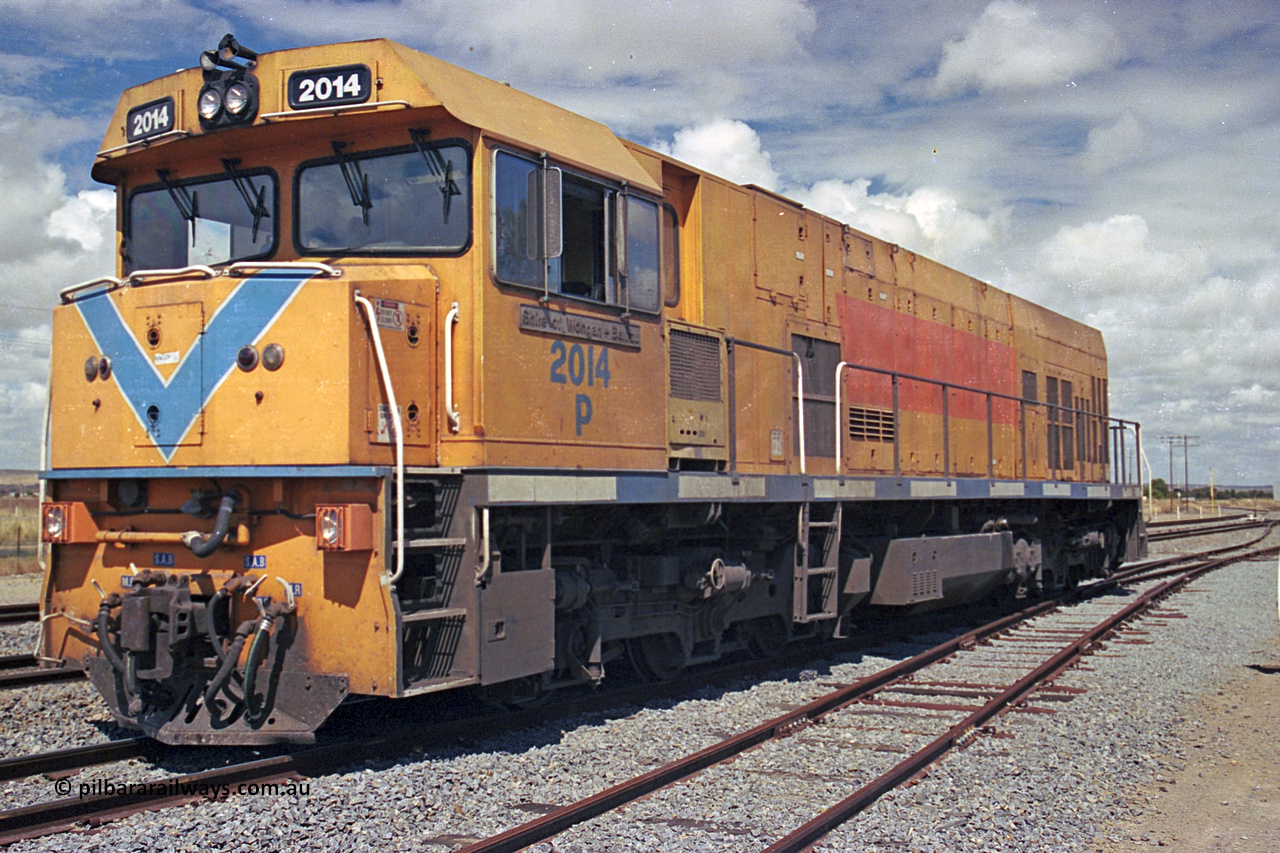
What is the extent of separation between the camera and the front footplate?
201 inches

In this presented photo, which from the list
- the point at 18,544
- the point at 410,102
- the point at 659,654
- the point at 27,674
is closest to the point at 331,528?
the point at 410,102

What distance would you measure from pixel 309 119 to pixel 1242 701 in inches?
303

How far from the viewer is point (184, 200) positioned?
6.35 metres

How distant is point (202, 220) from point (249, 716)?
2903mm

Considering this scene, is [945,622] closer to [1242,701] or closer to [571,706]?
[1242,701]

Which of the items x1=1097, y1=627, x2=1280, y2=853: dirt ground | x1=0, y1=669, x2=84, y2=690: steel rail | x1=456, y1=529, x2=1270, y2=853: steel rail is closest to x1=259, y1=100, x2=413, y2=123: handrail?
x1=456, y1=529, x2=1270, y2=853: steel rail

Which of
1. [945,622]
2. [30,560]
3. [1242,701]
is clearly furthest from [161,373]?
[30,560]

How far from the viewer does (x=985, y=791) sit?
5.51 meters

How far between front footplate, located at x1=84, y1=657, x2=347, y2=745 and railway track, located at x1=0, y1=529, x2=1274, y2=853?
19 cm

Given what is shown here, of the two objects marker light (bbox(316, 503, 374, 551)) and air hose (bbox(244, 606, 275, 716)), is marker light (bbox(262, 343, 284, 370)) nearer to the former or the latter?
marker light (bbox(316, 503, 374, 551))

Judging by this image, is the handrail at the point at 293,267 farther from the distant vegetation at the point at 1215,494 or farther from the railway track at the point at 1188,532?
the distant vegetation at the point at 1215,494

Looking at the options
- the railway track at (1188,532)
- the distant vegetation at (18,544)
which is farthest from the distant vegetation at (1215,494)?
the distant vegetation at (18,544)

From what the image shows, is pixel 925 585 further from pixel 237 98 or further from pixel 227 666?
pixel 237 98

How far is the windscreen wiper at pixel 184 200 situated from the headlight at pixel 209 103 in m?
0.63
